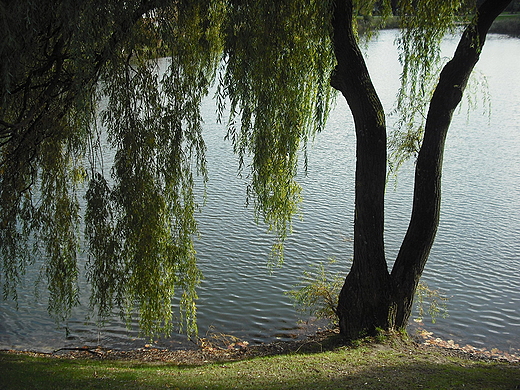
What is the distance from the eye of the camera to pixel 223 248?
10.3 metres

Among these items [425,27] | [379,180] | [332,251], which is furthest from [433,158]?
[332,251]

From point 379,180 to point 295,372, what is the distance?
2414 mm

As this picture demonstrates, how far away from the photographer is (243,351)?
725 centimetres

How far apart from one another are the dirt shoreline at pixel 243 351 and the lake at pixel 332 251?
0.26 metres

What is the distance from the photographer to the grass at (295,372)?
4.96 metres

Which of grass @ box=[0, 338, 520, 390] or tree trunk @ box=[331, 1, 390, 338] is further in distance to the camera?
tree trunk @ box=[331, 1, 390, 338]

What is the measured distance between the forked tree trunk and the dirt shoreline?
407 mm

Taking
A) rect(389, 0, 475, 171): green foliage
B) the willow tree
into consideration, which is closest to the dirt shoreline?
the willow tree

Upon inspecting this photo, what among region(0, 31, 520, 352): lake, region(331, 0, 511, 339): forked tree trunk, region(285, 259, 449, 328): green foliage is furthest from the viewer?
region(0, 31, 520, 352): lake

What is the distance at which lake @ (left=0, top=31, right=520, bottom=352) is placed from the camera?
7.96 metres

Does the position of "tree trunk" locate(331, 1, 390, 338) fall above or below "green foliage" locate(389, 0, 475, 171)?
below

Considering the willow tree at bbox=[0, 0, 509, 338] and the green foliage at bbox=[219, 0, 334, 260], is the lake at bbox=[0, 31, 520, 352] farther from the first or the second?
the green foliage at bbox=[219, 0, 334, 260]

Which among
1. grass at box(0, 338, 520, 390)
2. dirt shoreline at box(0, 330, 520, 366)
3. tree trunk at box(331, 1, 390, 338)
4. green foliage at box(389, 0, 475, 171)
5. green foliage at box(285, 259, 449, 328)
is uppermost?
green foliage at box(389, 0, 475, 171)

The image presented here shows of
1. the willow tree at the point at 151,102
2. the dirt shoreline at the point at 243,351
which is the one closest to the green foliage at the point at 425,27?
the willow tree at the point at 151,102
